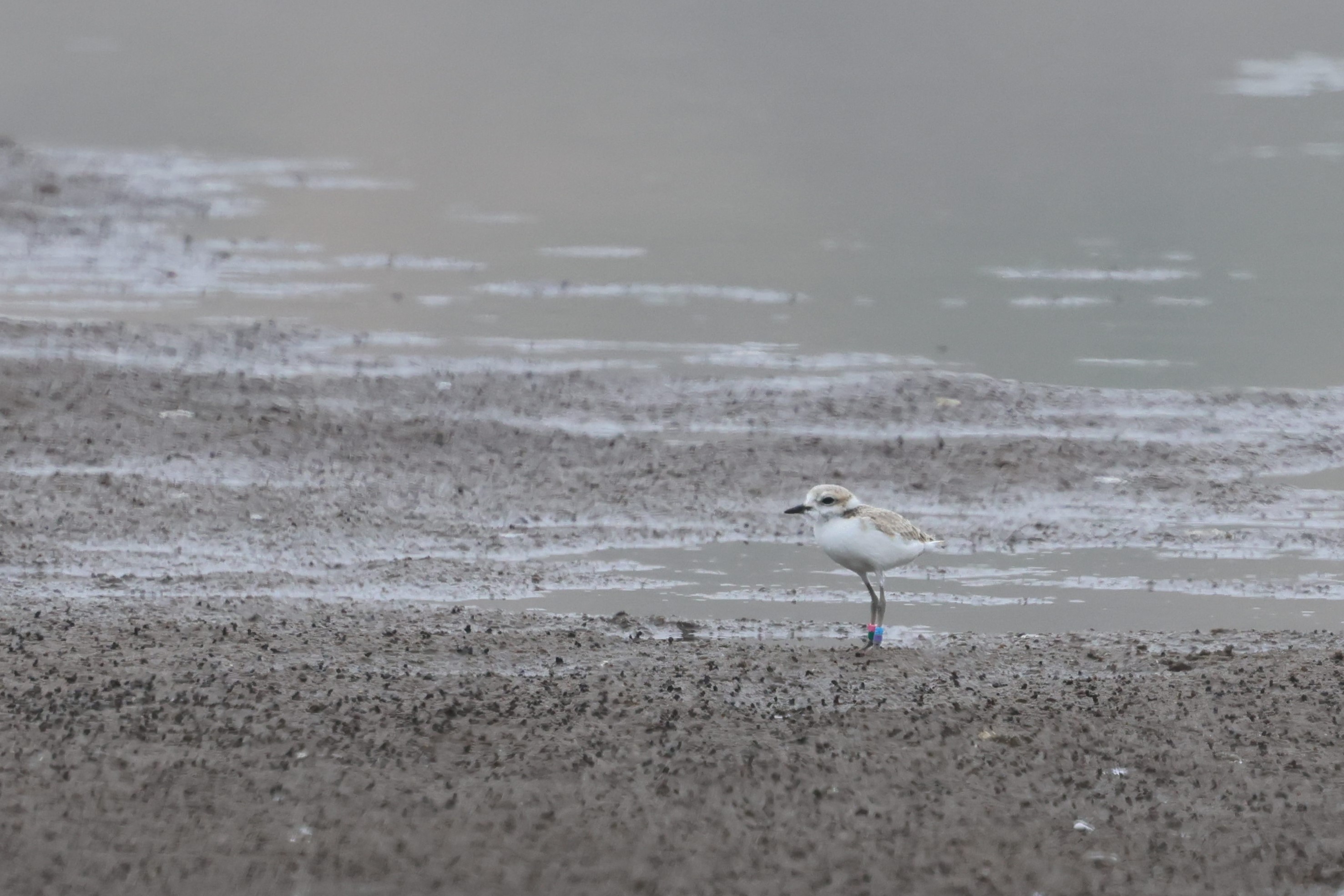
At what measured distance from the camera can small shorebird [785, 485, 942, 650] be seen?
28.0ft

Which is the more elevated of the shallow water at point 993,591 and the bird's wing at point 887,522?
the bird's wing at point 887,522

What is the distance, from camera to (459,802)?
6.02m

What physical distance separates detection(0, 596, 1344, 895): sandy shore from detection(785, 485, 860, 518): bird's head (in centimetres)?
78

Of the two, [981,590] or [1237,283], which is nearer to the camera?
[981,590]

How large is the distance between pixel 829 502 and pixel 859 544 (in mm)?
280

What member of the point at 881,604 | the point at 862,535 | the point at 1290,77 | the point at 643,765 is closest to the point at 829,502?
the point at 862,535

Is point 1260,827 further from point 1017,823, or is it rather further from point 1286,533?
point 1286,533

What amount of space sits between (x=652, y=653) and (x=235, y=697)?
6.29ft

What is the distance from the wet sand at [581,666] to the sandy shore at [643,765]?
2cm

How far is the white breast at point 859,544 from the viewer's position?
8.53 meters

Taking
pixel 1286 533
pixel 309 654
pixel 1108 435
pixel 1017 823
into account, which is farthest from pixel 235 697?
pixel 1108 435

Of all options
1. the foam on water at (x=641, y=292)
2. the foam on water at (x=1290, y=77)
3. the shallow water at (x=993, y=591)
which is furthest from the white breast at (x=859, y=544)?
the foam on water at (x=1290, y=77)

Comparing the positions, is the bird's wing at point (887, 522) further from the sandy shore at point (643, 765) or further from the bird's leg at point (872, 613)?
the sandy shore at point (643, 765)

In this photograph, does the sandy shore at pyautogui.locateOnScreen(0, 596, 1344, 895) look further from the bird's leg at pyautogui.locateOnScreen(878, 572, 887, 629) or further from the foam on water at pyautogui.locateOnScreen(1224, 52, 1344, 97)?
the foam on water at pyautogui.locateOnScreen(1224, 52, 1344, 97)
